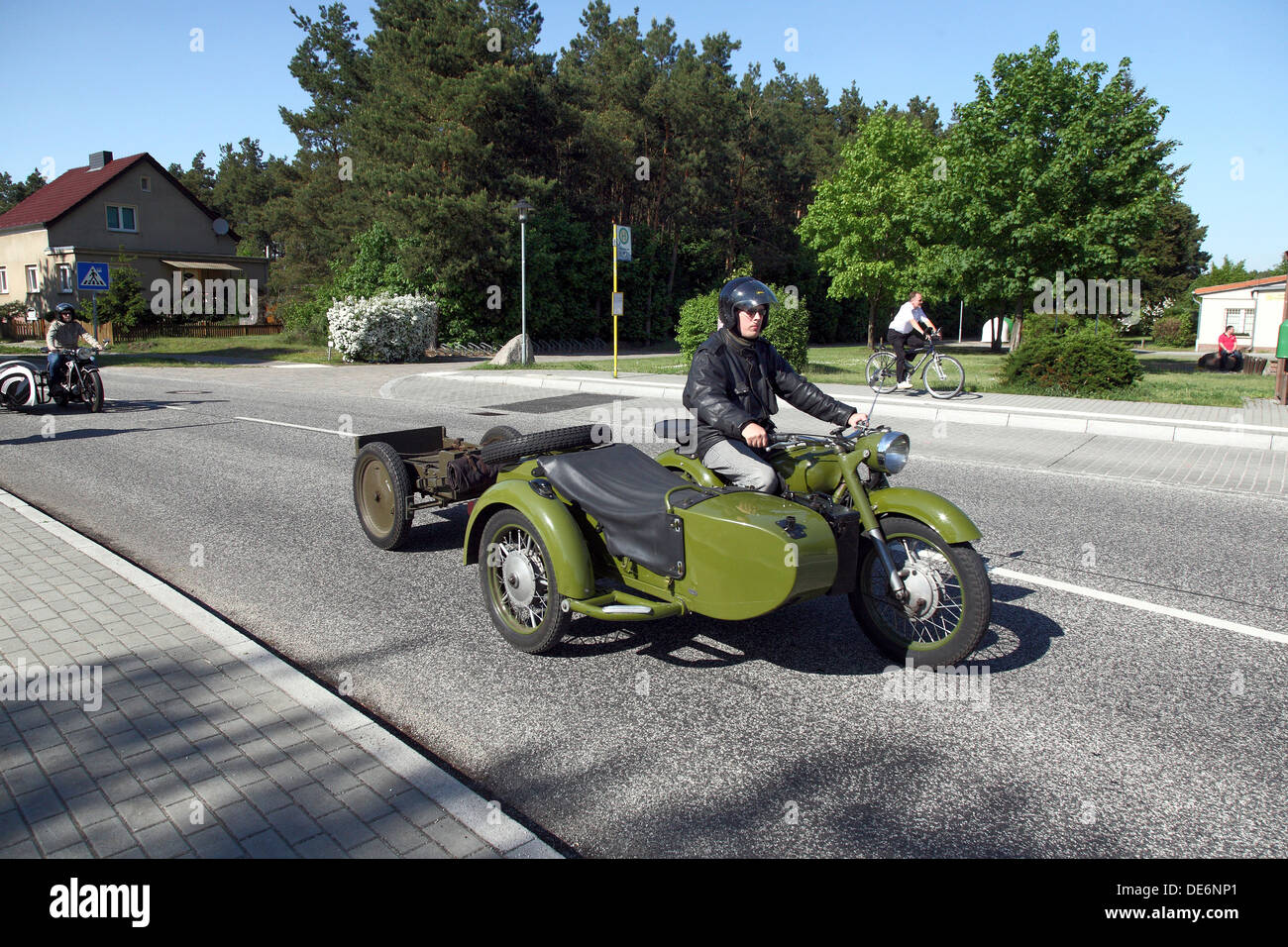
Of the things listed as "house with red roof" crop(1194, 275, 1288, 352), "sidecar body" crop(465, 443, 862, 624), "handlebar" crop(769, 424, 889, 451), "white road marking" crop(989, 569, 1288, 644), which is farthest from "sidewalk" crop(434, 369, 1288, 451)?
"house with red roof" crop(1194, 275, 1288, 352)

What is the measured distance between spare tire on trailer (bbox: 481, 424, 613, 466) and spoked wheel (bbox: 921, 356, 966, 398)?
11.4 metres

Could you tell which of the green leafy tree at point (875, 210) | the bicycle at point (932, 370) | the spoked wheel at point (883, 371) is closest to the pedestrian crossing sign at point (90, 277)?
the spoked wheel at point (883, 371)

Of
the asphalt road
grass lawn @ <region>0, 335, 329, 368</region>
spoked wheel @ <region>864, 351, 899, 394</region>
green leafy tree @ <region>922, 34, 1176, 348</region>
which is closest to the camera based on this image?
the asphalt road

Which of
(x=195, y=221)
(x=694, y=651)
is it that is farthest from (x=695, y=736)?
(x=195, y=221)

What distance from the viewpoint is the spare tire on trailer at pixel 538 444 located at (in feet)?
16.6

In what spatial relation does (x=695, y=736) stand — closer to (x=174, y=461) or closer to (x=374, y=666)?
(x=374, y=666)

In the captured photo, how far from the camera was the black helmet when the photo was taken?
453 cm

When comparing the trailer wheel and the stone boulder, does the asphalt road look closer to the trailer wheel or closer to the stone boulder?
the trailer wheel

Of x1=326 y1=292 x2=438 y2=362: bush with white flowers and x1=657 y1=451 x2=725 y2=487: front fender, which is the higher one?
x1=326 y1=292 x2=438 y2=362: bush with white flowers

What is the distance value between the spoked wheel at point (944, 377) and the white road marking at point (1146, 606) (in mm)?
9964

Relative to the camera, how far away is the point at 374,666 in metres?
4.33

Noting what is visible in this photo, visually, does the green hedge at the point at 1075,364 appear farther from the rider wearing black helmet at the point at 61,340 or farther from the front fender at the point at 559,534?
the rider wearing black helmet at the point at 61,340

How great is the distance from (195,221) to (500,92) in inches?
969

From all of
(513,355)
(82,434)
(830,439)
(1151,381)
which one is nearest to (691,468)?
(830,439)
